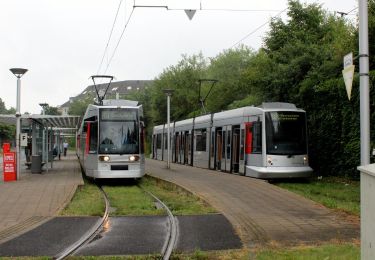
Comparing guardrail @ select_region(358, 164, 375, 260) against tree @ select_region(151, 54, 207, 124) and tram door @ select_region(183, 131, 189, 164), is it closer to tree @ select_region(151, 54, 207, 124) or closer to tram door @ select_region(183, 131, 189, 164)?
tram door @ select_region(183, 131, 189, 164)

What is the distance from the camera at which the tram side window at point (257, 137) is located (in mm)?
20500

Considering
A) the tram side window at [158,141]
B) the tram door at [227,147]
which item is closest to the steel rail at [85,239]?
the tram door at [227,147]

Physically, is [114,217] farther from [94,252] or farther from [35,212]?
[94,252]

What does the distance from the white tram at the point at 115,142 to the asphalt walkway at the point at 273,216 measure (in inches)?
122

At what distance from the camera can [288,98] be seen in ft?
86.5

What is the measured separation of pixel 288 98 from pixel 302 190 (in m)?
9.08

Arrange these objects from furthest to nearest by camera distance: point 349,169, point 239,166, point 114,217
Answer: point 239,166
point 349,169
point 114,217

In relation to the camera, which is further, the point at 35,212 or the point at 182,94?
the point at 182,94

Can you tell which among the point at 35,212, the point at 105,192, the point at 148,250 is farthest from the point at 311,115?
the point at 148,250

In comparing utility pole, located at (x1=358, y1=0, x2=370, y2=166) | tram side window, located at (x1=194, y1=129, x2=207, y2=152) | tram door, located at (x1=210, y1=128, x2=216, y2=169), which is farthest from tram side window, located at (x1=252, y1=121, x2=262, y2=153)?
utility pole, located at (x1=358, y1=0, x2=370, y2=166)

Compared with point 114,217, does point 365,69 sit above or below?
above

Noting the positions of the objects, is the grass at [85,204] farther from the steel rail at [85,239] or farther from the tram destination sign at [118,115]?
the tram destination sign at [118,115]

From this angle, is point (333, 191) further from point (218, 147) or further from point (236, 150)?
point (218, 147)

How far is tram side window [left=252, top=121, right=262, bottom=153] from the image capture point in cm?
2050
